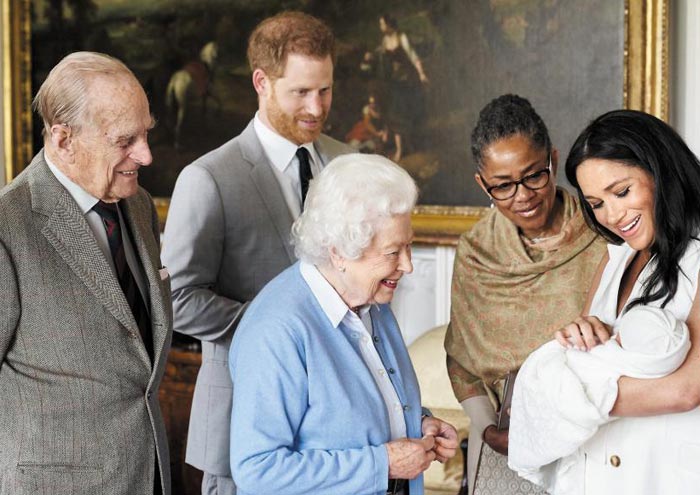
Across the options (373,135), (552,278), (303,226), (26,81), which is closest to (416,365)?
(373,135)

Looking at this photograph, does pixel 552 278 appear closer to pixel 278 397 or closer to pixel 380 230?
pixel 380 230

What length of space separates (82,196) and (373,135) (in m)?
2.78

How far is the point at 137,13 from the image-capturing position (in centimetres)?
588

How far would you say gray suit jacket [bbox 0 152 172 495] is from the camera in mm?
2311

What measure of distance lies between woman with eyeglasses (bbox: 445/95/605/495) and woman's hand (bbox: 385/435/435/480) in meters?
0.58

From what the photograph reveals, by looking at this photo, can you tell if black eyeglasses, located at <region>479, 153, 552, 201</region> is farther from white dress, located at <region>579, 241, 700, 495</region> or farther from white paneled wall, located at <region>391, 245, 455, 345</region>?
white paneled wall, located at <region>391, 245, 455, 345</region>

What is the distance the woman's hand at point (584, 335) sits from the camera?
237cm

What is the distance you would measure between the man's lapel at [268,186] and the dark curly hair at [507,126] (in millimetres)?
758

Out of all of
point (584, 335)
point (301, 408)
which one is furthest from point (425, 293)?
point (301, 408)

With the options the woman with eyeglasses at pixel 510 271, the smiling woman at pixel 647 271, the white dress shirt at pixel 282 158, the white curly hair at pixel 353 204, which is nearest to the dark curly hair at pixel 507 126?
the woman with eyeglasses at pixel 510 271

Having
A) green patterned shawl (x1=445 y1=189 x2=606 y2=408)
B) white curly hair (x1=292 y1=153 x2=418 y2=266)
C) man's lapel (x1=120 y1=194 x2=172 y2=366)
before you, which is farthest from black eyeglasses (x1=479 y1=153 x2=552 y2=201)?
man's lapel (x1=120 y1=194 x2=172 y2=366)

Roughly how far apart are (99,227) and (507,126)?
135 cm

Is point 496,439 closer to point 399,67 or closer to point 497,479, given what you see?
point 497,479

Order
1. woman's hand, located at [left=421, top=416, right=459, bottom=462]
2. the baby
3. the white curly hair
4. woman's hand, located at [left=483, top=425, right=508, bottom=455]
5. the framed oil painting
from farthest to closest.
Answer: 1. the framed oil painting
2. woman's hand, located at [left=483, top=425, right=508, bottom=455]
3. woman's hand, located at [left=421, top=416, right=459, bottom=462]
4. the white curly hair
5. the baby
